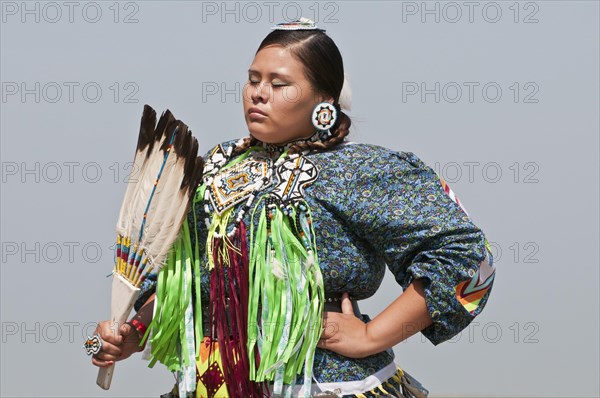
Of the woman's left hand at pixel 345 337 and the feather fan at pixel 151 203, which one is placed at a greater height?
the feather fan at pixel 151 203

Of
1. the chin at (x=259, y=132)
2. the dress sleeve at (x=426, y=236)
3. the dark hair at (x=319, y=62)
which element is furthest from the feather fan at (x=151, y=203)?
the dress sleeve at (x=426, y=236)

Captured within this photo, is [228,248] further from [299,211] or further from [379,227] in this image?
[379,227]

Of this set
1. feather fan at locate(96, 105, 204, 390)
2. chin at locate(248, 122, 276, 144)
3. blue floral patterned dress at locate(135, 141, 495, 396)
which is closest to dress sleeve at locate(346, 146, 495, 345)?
blue floral patterned dress at locate(135, 141, 495, 396)

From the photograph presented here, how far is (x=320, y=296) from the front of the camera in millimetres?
2682

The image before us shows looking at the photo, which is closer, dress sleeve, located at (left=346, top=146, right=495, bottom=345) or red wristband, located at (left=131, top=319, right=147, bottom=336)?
dress sleeve, located at (left=346, top=146, right=495, bottom=345)

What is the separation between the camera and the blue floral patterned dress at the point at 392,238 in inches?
104

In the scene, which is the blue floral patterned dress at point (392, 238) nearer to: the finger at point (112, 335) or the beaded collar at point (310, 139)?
the beaded collar at point (310, 139)

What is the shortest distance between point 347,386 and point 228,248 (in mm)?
416

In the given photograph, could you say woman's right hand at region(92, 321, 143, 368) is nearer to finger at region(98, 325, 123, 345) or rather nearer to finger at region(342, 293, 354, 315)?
finger at region(98, 325, 123, 345)

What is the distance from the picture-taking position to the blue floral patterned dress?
2650 mm

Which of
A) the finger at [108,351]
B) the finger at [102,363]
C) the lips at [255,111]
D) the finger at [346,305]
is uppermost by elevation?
the lips at [255,111]

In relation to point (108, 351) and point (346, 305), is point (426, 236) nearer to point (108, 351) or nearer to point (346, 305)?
point (346, 305)

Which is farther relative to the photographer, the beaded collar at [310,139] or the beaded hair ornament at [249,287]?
the beaded collar at [310,139]

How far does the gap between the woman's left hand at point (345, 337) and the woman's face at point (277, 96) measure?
1.48 ft
